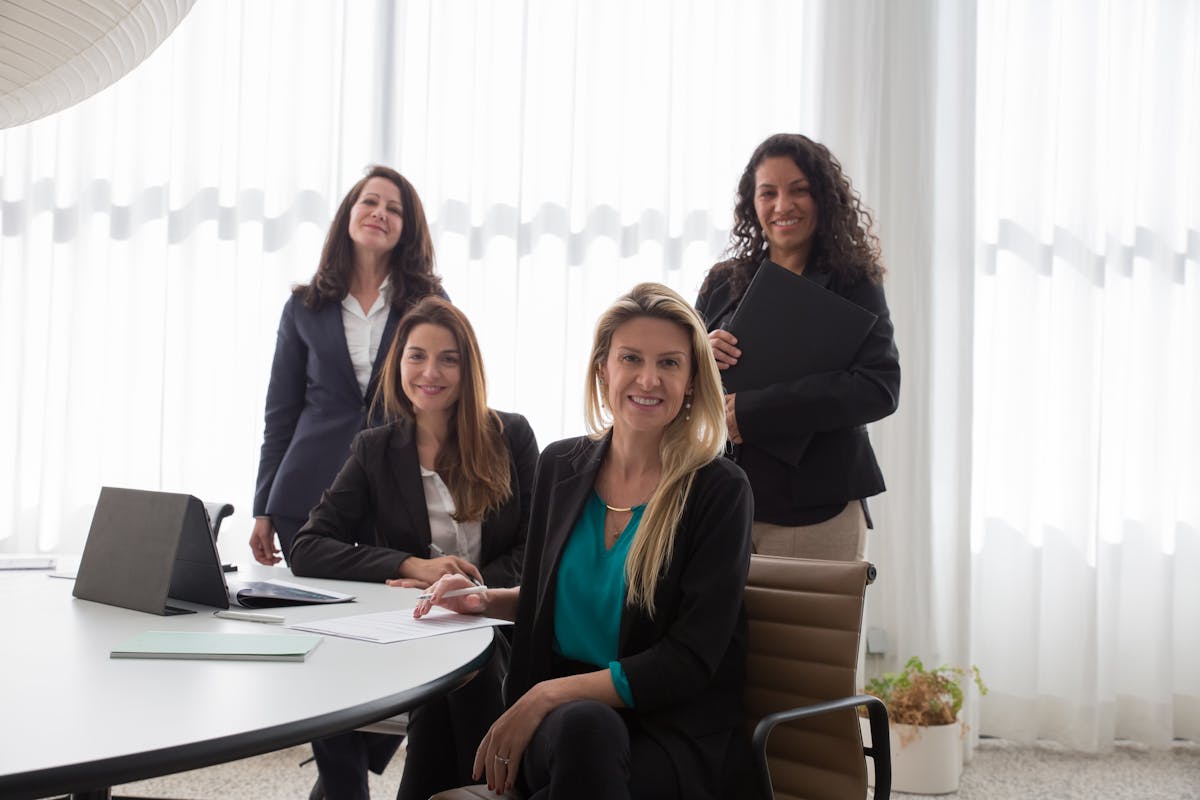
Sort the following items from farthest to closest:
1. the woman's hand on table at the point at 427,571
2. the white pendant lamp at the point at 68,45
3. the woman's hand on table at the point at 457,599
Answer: the woman's hand on table at the point at 427,571
the white pendant lamp at the point at 68,45
the woman's hand on table at the point at 457,599

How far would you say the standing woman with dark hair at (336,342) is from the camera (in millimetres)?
2562

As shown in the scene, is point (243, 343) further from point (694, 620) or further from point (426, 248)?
point (694, 620)

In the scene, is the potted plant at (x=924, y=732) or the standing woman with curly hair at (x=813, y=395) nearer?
the standing woman with curly hair at (x=813, y=395)

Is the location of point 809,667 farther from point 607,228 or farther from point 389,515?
point 607,228

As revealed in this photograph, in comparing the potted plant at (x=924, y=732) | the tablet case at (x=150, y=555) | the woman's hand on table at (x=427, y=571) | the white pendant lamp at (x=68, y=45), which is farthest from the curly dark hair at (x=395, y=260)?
the potted plant at (x=924, y=732)

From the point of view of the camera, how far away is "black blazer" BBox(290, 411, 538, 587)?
207 centimetres

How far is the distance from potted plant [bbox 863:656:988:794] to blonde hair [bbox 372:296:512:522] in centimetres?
165

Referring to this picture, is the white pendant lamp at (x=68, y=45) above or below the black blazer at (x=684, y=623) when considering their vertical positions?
Result: above

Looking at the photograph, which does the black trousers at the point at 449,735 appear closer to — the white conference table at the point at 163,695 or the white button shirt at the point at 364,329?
the white conference table at the point at 163,695

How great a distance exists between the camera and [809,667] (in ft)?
5.11

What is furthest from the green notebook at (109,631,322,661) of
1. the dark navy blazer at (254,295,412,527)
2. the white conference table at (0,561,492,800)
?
the dark navy blazer at (254,295,412,527)

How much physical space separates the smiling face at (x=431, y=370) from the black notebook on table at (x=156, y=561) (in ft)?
1.95

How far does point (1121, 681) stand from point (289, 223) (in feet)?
10.9

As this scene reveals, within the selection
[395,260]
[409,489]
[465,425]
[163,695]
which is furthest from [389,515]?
[163,695]
